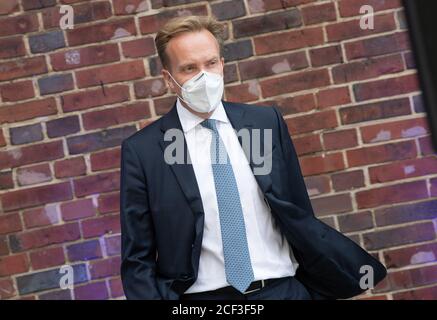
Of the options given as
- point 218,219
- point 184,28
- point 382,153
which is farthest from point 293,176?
point 382,153

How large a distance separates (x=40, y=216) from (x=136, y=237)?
1.25 metres

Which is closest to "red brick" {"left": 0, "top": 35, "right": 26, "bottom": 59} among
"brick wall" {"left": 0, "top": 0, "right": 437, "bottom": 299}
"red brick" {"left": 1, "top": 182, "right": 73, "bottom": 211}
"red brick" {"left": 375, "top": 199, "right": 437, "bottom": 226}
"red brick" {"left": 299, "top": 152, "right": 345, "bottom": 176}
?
"brick wall" {"left": 0, "top": 0, "right": 437, "bottom": 299}

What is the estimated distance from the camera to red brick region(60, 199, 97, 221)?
11.3 ft

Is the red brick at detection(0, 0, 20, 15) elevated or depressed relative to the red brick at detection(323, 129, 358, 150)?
elevated

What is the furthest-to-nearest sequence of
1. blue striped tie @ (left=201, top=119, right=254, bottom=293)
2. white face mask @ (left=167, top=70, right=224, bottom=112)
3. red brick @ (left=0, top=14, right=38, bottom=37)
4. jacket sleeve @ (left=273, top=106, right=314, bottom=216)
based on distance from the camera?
red brick @ (left=0, top=14, right=38, bottom=37) → jacket sleeve @ (left=273, top=106, right=314, bottom=216) → white face mask @ (left=167, top=70, right=224, bottom=112) → blue striped tie @ (left=201, top=119, right=254, bottom=293)

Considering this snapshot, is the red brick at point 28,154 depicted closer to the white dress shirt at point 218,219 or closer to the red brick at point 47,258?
the red brick at point 47,258

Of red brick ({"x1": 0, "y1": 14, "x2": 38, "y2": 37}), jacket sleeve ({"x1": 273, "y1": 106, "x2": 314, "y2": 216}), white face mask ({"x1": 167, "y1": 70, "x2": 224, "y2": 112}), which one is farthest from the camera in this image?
red brick ({"x1": 0, "y1": 14, "x2": 38, "y2": 37})

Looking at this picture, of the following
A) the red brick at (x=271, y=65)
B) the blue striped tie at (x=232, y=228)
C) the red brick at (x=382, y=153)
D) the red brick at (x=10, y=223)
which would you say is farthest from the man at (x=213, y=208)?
the red brick at (x=10, y=223)

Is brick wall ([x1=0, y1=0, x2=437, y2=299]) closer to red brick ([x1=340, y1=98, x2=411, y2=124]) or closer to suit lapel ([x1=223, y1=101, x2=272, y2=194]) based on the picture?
red brick ([x1=340, y1=98, x2=411, y2=124])

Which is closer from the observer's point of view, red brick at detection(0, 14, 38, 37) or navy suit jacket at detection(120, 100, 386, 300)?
navy suit jacket at detection(120, 100, 386, 300)

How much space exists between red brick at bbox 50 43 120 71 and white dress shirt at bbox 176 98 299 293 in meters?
1.07

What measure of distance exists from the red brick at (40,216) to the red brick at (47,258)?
0.44ft

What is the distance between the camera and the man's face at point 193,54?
2410mm

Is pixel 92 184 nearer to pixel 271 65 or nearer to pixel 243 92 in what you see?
Answer: pixel 243 92
